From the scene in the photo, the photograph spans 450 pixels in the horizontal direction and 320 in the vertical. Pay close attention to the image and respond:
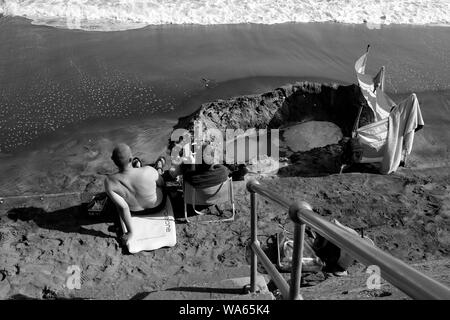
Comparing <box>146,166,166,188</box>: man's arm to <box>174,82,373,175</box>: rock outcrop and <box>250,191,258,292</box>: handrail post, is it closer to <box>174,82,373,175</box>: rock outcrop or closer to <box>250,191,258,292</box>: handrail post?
<box>250,191,258,292</box>: handrail post

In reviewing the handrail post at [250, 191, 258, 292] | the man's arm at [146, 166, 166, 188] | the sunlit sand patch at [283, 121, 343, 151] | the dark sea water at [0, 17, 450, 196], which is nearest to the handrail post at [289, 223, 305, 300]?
the handrail post at [250, 191, 258, 292]

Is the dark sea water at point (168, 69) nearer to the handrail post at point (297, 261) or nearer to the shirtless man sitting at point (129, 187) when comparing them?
the shirtless man sitting at point (129, 187)

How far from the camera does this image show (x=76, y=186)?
6883 mm

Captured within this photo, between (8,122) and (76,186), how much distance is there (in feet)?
8.86

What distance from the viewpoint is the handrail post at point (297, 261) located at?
93.8 inches

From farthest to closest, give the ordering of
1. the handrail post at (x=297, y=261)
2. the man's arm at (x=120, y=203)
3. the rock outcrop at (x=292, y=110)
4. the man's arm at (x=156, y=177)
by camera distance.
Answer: the rock outcrop at (x=292, y=110)
the man's arm at (x=156, y=177)
the man's arm at (x=120, y=203)
the handrail post at (x=297, y=261)

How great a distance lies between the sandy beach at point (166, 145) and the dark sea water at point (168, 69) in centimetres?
4

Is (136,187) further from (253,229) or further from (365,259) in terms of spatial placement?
(365,259)

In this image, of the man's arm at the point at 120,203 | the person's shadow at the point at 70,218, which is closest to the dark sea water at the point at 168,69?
the person's shadow at the point at 70,218

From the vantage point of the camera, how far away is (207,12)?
13.9 meters

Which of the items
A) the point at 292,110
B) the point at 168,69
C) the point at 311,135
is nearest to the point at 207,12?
the point at 168,69
